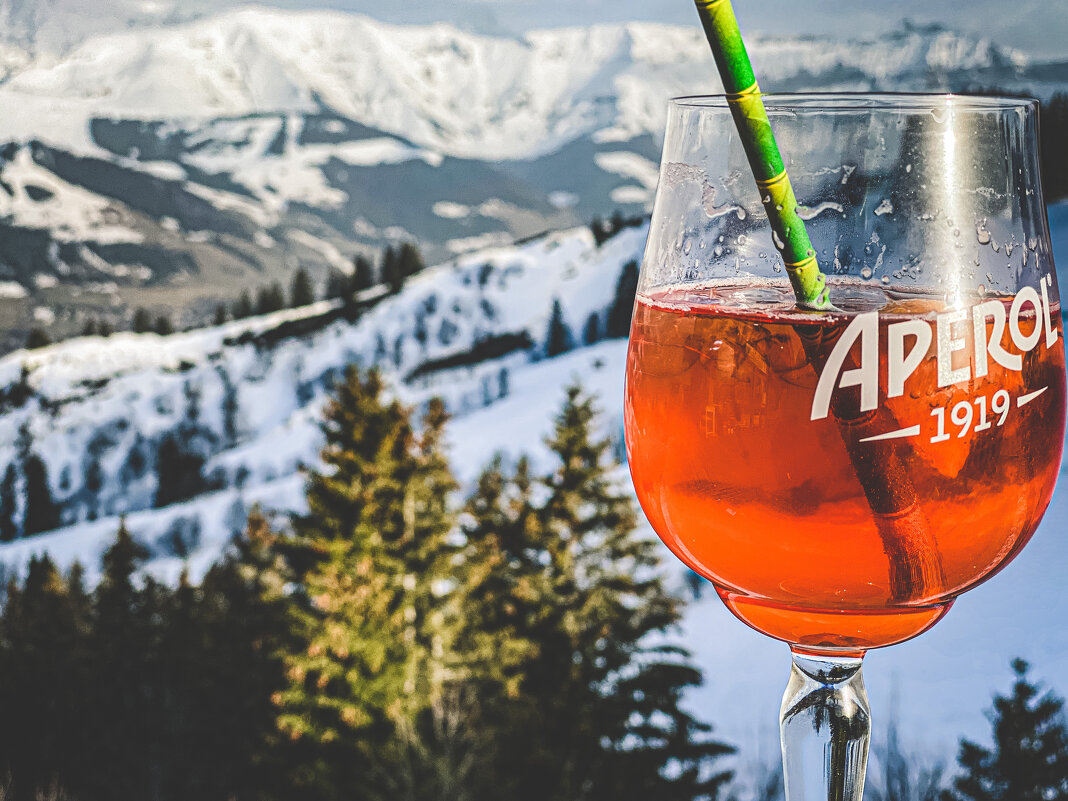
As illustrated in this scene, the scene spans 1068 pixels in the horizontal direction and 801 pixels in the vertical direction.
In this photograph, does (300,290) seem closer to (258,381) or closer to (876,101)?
A: (258,381)

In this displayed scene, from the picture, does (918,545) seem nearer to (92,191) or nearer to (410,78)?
(92,191)

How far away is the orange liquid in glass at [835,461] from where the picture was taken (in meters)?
0.47

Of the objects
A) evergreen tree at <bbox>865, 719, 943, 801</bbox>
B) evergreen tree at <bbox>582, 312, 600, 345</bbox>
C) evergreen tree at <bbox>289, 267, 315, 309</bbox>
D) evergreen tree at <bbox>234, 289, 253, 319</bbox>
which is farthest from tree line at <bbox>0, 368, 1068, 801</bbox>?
evergreen tree at <bbox>234, 289, 253, 319</bbox>

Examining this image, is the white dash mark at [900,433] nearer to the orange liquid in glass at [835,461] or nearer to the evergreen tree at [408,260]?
the orange liquid in glass at [835,461]

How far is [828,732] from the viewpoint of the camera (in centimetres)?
55

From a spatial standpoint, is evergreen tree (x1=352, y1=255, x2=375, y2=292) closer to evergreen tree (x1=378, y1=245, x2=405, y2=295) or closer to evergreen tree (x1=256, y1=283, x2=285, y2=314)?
evergreen tree (x1=378, y1=245, x2=405, y2=295)

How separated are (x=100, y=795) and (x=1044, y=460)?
2847 centimetres

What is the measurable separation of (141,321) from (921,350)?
54.9 meters

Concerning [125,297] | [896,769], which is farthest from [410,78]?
[896,769]

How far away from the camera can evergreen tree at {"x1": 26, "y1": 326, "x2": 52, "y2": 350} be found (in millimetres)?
39656

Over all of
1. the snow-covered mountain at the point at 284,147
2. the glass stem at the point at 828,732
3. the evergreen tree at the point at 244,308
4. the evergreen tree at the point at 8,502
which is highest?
the snow-covered mountain at the point at 284,147

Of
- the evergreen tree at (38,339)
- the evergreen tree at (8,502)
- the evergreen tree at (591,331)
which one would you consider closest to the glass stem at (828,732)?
the evergreen tree at (8,502)

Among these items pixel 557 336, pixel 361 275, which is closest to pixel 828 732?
pixel 557 336

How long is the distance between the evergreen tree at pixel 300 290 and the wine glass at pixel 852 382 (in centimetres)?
5608
